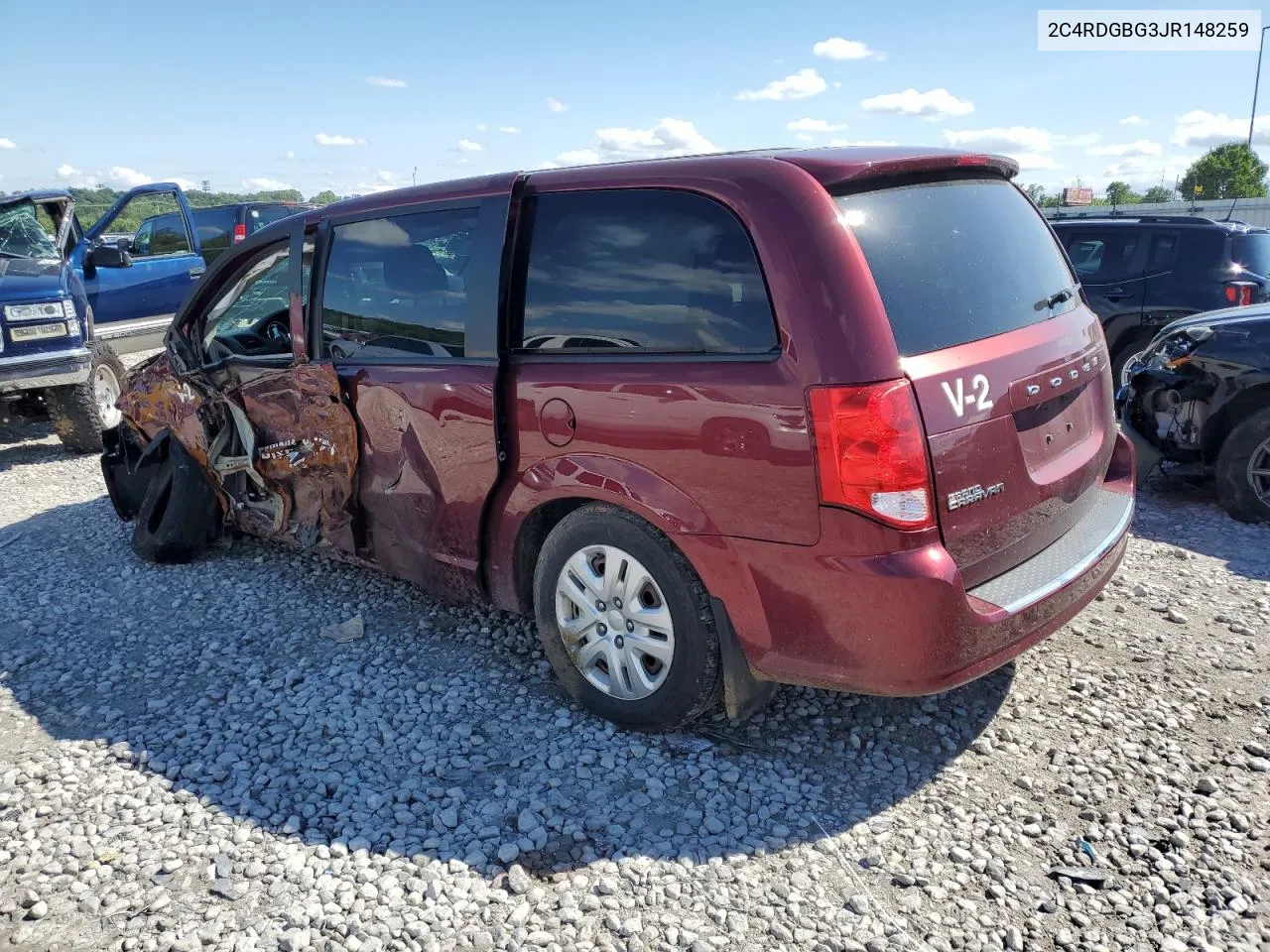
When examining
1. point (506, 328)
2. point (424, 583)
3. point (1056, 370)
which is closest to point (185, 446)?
point (424, 583)

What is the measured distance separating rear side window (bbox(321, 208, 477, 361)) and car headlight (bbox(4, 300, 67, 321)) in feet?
16.5

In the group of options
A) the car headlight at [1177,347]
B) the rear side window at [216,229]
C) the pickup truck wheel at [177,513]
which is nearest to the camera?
the pickup truck wheel at [177,513]

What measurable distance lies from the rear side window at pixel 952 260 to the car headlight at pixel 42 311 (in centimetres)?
749

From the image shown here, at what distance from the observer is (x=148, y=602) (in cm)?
474

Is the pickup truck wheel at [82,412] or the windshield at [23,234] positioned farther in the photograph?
the windshield at [23,234]

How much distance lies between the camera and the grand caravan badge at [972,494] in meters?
2.70

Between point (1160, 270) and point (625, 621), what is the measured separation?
285 inches

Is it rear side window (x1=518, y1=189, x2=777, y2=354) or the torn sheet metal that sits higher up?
rear side window (x1=518, y1=189, x2=777, y2=354)

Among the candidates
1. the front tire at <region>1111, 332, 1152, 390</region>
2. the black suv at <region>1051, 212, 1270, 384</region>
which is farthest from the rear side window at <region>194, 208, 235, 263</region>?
the front tire at <region>1111, 332, 1152, 390</region>

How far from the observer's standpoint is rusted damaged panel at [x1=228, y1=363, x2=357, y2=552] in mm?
4211

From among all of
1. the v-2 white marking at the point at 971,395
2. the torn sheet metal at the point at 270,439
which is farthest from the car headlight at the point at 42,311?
the v-2 white marking at the point at 971,395

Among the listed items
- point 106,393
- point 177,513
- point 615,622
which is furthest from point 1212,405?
point 106,393

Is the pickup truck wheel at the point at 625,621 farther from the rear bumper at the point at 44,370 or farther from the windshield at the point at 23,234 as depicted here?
the windshield at the point at 23,234

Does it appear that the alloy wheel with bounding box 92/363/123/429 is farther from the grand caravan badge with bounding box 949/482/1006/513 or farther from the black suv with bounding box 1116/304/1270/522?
the black suv with bounding box 1116/304/1270/522
